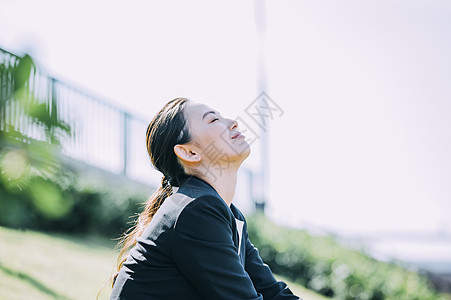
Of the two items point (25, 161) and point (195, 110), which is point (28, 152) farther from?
point (195, 110)

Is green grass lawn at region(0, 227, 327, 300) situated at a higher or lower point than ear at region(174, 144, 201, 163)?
lower

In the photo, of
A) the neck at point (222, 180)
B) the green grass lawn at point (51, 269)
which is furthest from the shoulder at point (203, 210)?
the green grass lawn at point (51, 269)

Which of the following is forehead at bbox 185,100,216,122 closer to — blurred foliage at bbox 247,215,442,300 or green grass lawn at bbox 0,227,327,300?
green grass lawn at bbox 0,227,327,300

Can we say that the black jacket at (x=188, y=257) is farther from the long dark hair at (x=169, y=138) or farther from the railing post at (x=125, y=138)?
the railing post at (x=125, y=138)

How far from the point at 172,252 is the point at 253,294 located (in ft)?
1.18

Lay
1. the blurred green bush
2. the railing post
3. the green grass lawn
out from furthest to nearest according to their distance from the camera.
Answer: the railing post
the green grass lawn
the blurred green bush

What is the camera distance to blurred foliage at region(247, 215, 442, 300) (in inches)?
275

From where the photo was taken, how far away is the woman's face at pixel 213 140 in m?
2.16

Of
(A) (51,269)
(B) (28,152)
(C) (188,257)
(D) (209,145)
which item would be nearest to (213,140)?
(D) (209,145)

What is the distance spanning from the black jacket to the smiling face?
0.64 feet

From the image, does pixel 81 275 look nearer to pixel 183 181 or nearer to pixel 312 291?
pixel 183 181

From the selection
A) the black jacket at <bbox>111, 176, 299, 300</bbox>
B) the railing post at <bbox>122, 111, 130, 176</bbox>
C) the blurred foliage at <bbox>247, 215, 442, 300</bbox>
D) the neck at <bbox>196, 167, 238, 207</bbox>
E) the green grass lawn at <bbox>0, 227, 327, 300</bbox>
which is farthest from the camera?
the railing post at <bbox>122, 111, 130, 176</bbox>

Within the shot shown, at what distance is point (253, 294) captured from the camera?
1901mm

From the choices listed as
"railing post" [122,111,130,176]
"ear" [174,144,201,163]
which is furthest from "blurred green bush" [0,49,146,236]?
"railing post" [122,111,130,176]
